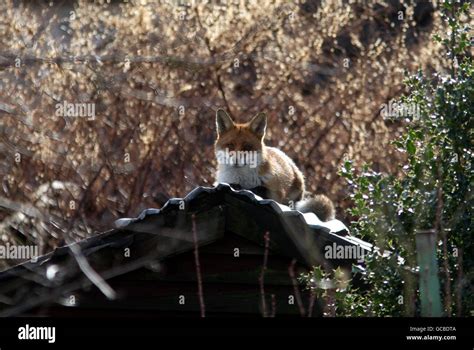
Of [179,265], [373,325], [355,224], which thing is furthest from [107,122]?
[373,325]

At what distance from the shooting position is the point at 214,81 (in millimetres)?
12102

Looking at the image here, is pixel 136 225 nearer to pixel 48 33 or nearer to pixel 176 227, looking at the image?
pixel 176 227

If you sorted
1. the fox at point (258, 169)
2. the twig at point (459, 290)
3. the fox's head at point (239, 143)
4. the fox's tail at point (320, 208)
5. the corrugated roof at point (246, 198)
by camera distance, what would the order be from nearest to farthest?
the twig at point (459, 290), the corrugated roof at point (246, 198), the fox's tail at point (320, 208), the fox at point (258, 169), the fox's head at point (239, 143)

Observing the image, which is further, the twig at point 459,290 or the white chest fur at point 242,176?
the white chest fur at point 242,176

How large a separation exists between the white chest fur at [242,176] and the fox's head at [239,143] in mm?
40

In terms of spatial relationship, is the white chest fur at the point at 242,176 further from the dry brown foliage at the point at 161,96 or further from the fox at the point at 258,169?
the dry brown foliage at the point at 161,96

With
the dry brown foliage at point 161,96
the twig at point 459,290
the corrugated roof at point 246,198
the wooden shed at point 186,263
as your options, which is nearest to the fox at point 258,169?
the dry brown foliage at point 161,96

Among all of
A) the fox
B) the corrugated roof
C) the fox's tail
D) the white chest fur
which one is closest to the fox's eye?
the fox

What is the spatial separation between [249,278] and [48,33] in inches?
206

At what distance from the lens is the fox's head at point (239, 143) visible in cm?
874

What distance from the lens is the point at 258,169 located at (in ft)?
28.5

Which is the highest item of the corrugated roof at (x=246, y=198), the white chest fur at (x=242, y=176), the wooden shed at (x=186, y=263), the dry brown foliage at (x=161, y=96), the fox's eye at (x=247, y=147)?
the dry brown foliage at (x=161, y=96)

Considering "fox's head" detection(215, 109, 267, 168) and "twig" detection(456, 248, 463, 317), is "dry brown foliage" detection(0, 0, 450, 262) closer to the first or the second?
"fox's head" detection(215, 109, 267, 168)

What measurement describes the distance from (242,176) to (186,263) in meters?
2.11
